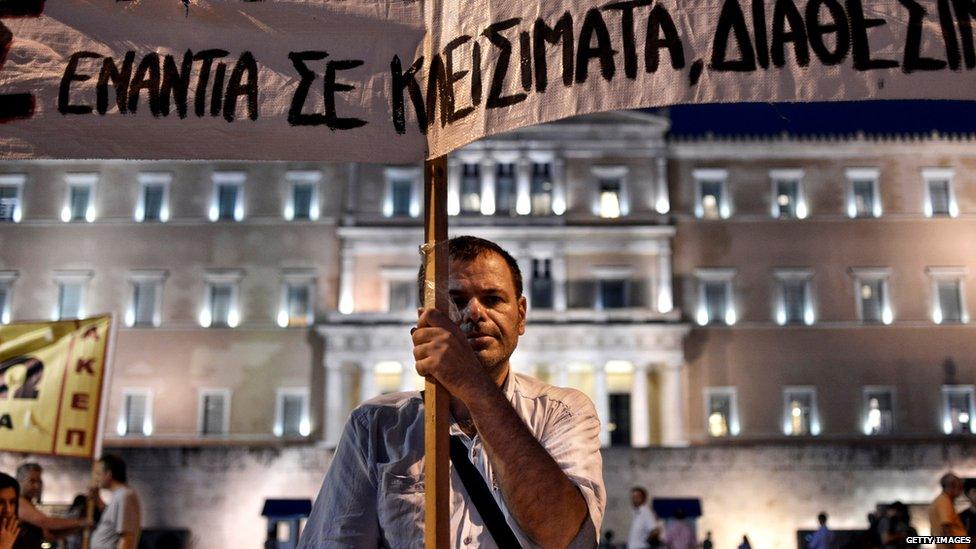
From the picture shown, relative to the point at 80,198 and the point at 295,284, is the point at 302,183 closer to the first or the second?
the point at 295,284

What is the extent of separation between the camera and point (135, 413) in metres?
32.8

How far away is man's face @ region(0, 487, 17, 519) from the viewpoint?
4.50m

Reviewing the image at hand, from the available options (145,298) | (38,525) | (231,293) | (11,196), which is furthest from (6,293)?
(38,525)

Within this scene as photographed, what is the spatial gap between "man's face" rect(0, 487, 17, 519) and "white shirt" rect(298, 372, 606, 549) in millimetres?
2583

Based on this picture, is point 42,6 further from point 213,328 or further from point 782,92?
point 213,328

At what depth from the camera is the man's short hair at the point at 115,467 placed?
7379 mm

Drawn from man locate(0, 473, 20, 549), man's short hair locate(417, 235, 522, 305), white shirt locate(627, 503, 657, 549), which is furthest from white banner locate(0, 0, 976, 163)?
white shirt locate(627, 503, 657, 549)

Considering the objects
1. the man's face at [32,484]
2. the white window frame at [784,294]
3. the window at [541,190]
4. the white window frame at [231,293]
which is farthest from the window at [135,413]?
the man's face at [32,484]

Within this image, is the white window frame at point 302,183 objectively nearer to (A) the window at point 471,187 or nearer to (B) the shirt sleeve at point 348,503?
(A) the window at point 471,187

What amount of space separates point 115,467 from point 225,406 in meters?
26.0

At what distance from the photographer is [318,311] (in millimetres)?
33656

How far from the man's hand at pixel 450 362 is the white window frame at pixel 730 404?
3137 centimetres

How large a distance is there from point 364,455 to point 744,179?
3359cm

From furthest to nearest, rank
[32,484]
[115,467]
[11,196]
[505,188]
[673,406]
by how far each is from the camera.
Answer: [11,196], [505,188], [673,406], [32,484], [115,467]
